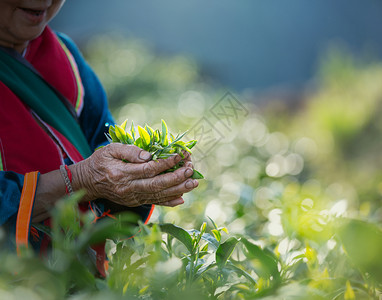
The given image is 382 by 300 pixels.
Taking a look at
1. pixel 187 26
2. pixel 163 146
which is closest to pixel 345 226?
pixel 163 146

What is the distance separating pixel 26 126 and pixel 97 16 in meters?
8.14

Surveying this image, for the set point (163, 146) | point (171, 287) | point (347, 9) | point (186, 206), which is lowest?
point (186, 206)

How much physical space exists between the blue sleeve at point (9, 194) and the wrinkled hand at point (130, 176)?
13 centimetres

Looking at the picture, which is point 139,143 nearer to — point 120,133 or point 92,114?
point 120,133

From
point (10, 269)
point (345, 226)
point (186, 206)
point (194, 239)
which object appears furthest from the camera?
point (186, 206)

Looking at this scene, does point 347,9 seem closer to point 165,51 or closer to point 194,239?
point 165,51

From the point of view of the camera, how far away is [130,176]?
1.05 meters

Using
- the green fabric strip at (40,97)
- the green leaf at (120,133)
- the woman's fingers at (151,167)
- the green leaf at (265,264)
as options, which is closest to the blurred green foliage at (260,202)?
the green leaf at (265,264)

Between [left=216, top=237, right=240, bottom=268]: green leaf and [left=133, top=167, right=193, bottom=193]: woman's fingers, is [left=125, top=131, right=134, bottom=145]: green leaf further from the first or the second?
[left=216, top=237, right=240, bottom=268]: green leaf

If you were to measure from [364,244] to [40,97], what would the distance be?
0.91 metres

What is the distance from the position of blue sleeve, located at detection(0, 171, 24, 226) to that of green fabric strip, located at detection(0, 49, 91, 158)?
0.26m

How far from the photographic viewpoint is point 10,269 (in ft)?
2.41

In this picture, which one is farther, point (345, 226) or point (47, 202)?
point (47, 202)

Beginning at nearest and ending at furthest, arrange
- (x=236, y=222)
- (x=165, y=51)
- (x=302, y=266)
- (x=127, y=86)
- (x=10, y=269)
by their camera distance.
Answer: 1. (x=10, y=269)
2. (x=302, y=266)
3. (x=236, y=222)
4. (x=127, y=86)
5. (x=165, y=51)
